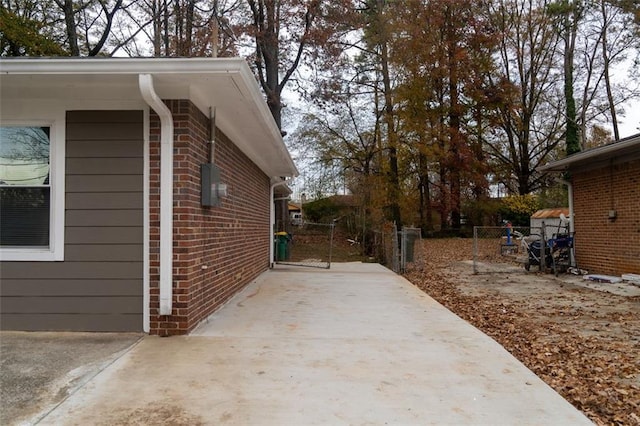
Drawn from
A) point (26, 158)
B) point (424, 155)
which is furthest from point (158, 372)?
point (424, 155)

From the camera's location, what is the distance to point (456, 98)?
25250 mm

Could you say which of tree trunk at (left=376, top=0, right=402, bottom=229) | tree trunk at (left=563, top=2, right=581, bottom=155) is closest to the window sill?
tree trunk at (left=376, top=0, right=402, bottom=229)

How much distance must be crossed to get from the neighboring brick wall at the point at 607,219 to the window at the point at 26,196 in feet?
35.3

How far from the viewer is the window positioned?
4578 millimetres

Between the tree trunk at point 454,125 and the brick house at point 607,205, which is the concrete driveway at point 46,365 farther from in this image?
the tree trunk at point 454,125

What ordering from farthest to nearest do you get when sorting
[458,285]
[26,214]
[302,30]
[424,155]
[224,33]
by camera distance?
[424,155] < [302,30] < [224,33] < [458,285] < [26,214]

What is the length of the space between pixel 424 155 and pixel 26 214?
21.4 meters

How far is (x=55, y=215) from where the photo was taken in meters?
4.56

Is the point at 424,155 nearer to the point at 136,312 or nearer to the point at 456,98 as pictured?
the point at 456,98

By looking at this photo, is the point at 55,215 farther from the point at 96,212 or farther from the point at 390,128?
the point at 390,128

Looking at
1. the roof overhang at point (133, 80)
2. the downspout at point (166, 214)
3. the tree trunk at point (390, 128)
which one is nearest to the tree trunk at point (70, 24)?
the tree trunk at point (390, 128)

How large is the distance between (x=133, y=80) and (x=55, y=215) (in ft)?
5.47

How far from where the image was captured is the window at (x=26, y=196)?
458 centimetres

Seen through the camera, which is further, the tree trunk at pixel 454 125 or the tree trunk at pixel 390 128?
the tree trunk at pixel 454 125
